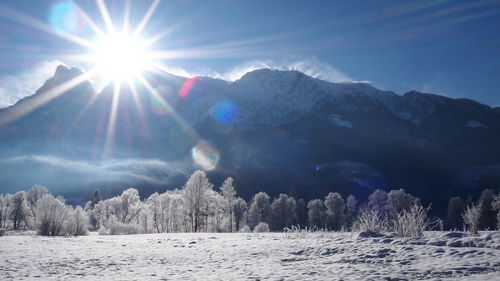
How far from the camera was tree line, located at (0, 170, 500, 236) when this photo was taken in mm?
42938

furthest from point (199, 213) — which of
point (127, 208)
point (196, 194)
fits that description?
point (127, 208)

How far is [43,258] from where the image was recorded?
47.1 feet

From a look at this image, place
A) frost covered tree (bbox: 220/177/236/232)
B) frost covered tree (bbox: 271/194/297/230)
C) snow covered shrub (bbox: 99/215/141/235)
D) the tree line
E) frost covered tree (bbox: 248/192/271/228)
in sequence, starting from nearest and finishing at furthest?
the tree line
snow covered shrub (bbox: 99/215/141/235)
frost covered tree (bbox: 220/177/236/232)
frost covered tree (bbox: 248/192/271/228)
frost covered tree (bbox: 271/194/297/230)

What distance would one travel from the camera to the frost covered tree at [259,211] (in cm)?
9288

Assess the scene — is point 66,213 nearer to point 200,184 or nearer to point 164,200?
point 200,184

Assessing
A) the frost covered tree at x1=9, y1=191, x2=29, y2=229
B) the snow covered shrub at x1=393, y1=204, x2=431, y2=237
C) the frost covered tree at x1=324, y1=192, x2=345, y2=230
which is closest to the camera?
the snow covered shrub at x1=393, y1=204, x2=431, y2=237

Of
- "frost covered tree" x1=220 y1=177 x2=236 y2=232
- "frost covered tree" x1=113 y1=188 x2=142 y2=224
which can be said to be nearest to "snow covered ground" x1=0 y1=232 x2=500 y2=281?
"frost covered tree" x1=220 y1=177 x2=236 y2=232

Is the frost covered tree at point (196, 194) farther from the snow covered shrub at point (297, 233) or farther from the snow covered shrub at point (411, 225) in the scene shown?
the snow covered shrub at point (411, 225)

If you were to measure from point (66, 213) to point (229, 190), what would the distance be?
33854 millimetres

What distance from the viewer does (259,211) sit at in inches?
3755

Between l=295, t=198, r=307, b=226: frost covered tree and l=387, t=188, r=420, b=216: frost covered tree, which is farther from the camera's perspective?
l=295, t=198, r=307, b=226: frost covered tree

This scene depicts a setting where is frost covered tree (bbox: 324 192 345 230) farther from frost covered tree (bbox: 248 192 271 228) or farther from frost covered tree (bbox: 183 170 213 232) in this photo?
frost covered tree (bbox: 183 170 213 232)

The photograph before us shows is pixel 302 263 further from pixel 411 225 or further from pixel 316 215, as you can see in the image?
pixel 316 215

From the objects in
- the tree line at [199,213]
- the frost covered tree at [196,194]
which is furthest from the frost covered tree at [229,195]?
the frost covered tree at [196,194]
